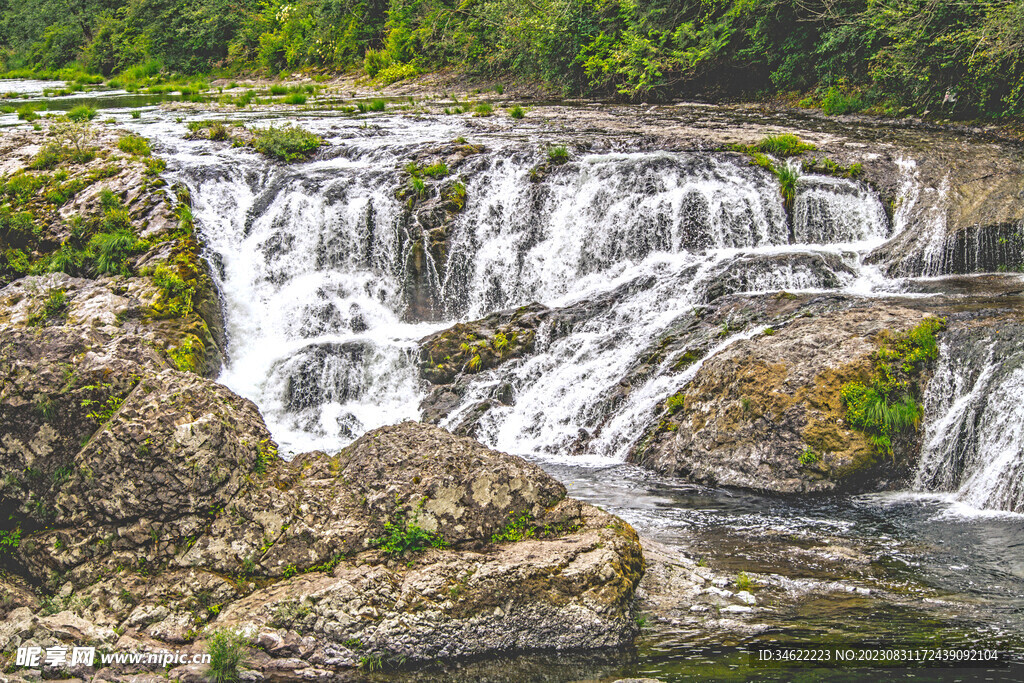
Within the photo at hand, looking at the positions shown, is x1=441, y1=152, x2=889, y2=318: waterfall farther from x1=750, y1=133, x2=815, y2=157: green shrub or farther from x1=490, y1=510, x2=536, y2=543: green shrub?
x1=490, y1=510, x2=536, y2=543: green shrub

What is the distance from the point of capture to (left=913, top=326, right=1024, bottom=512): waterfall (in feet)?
25.8

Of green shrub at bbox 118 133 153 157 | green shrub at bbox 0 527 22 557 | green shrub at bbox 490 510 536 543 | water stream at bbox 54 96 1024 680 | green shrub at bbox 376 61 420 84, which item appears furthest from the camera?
green shrub at bbox 376 61 420 84

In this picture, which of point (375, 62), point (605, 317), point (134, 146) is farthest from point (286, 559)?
point (375, 62)

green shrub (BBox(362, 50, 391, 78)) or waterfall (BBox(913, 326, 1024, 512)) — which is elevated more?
green shrub (BBox(362, 50, 391, 78))

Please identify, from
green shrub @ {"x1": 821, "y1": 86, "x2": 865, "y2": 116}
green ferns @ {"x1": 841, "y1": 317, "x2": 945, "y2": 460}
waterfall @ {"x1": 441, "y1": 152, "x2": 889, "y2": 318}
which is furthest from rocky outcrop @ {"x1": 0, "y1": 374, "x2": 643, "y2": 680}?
green shrub @ {"x1": 821, "y1": 86, "x2": 865, "y2": 116}

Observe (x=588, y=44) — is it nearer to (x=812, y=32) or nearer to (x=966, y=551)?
(x=812, y=32)

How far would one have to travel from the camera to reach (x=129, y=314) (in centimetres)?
1187

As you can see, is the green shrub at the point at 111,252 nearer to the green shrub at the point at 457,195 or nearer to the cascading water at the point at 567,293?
the cascading water at the point at 567,293

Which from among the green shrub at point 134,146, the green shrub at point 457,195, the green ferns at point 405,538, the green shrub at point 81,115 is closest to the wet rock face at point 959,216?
the green shrub at point 457,195

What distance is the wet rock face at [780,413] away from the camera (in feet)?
28.2

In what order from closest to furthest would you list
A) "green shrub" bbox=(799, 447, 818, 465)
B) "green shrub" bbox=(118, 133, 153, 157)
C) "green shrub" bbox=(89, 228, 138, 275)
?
"green shrub" bbox=(799, 447, 818, 465) < "green shrub" bbox=(89, 228, 138, 275) < "green shrub" bbox=(118, 133, 153, 157)

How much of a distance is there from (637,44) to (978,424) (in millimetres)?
18431

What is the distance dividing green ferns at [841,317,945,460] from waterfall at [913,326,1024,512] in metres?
0.19

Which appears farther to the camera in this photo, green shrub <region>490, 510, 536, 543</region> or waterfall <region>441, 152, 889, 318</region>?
waterfall <region>441, 152, 889, 318</region>
